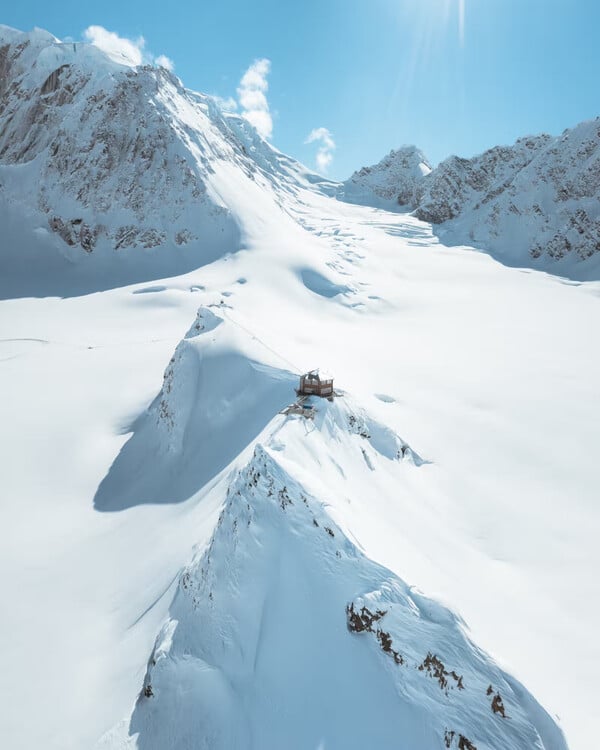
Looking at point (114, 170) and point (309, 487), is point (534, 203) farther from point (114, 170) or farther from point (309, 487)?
point (309, 487)

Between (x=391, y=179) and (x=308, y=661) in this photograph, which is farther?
(x=391, y=179)

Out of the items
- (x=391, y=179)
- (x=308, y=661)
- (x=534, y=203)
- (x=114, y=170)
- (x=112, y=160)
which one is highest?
(x=391, y=179)

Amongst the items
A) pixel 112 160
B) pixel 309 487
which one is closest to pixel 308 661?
pixel 309 487

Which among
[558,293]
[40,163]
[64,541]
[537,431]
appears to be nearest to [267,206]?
[40,163]

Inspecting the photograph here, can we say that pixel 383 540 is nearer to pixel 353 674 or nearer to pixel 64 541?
pixel 353 674

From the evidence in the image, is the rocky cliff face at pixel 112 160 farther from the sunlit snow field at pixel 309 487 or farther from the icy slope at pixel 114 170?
the sunlit snow field at pixel 309 487

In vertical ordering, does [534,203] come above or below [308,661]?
above

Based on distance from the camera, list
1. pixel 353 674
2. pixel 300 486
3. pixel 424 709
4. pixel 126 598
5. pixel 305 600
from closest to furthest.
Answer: pixel 424 709 → pixel 353 674 → pixel 305 600 → pixel 300 486 → pixel 126 598
